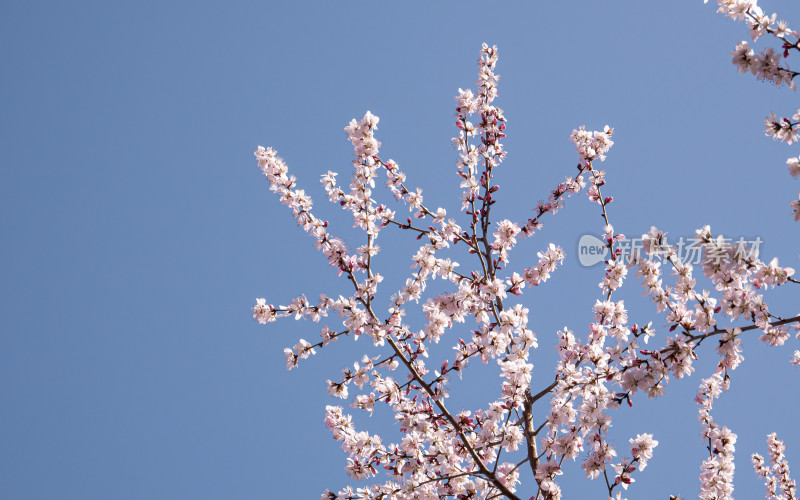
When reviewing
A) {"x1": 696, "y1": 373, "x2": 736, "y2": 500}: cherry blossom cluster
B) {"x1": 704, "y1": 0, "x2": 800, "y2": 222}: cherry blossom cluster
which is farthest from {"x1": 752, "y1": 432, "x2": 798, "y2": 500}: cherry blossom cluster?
{"x1": 704, "y1": 0, "x2": 800, "y2": 222}: cherry blossom cluster

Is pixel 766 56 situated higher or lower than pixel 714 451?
higher

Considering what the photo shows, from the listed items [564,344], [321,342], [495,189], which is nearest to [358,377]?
[321,342]

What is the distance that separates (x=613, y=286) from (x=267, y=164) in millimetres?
4137

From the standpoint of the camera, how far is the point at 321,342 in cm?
595

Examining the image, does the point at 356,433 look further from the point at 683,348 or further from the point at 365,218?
the point at 683,348

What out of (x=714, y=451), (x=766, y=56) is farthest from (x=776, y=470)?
(x=766, y=56)

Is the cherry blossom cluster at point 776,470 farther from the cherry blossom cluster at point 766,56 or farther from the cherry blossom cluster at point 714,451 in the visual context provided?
the cherry blossom cluster at point 766,56

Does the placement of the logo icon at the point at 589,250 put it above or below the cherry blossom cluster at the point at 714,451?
above
